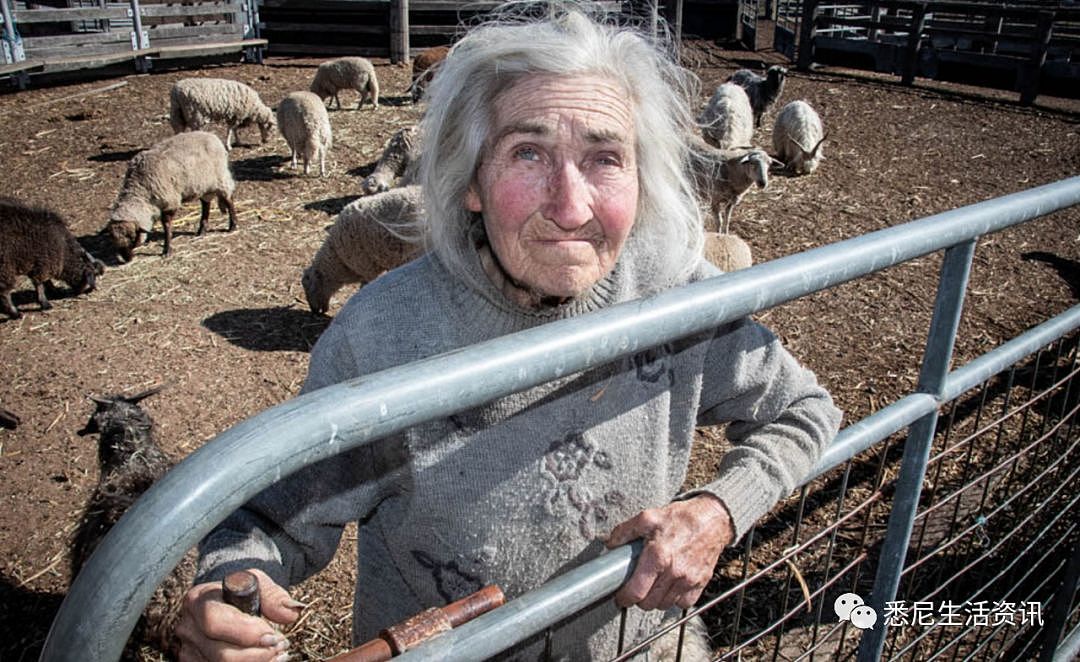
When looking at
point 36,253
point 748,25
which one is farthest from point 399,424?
point 748,25

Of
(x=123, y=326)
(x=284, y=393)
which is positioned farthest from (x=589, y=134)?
(x=123, y=326)

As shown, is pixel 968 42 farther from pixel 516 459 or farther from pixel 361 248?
pixel 516 459

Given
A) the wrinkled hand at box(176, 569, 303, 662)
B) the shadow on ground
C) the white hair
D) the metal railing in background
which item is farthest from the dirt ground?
the wrinkled hand at box(176, 569, 303, 662)

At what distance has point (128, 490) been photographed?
337 cm

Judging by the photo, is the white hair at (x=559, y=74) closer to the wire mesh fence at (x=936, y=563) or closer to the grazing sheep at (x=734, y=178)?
the wire mesh fence at (x=936, y=563)

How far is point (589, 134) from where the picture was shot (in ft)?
5.02

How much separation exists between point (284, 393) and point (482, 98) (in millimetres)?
4191

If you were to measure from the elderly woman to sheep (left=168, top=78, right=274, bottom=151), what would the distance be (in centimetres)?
1025

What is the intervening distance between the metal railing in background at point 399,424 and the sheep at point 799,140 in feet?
32.0

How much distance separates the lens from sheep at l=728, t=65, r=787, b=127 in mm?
12750

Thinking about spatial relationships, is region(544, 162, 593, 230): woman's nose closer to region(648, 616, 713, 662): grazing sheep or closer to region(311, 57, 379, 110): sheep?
region(648, 616, 713, 662): grazing sheep

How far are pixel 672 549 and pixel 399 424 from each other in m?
0.61

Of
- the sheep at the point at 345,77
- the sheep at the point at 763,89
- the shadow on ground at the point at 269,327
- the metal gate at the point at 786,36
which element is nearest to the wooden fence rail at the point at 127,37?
the sheep at the point at 345,77

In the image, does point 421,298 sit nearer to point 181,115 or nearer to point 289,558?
point 289,558
